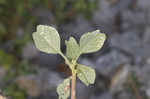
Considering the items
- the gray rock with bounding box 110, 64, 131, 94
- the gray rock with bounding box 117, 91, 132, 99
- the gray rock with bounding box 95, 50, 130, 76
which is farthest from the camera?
the gray rock with bounding box 95, 50, 130, 76

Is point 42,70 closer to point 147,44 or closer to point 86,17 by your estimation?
point 86,17

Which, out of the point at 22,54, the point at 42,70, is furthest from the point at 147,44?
the point at 22,54

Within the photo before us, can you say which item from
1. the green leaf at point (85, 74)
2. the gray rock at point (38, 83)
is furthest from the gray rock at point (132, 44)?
the green leaf at point (85, 74)

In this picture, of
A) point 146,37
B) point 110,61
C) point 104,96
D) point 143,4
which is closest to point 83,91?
point 104,96

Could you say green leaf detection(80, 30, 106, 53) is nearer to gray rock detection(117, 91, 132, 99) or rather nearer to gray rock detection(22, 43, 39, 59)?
gray rock detection(117, 91, 132, 99)

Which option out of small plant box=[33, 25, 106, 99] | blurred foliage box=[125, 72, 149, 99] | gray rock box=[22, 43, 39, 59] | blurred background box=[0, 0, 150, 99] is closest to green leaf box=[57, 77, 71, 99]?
small plant box=[33, 25, 106, 99]

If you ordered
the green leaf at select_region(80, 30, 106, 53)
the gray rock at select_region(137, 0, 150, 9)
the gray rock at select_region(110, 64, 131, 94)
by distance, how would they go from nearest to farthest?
the green leaf at select_region(80, 30, 106, 53) → the gray rock at select_region(110, 64, 131, 94) → the gray rock at select_region(137, 0, 150, 9)

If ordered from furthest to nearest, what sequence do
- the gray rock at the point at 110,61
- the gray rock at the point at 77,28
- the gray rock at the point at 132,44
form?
the gray rock at the point at 77,28, the gray rock at the point at 132,44, the gray rock at the point at 110,61

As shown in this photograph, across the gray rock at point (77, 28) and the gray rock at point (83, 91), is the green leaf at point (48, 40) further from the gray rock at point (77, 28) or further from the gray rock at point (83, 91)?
the gray rock at point (77, 28)

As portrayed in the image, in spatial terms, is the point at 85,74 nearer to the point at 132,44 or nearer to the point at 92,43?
the point at 92,43
